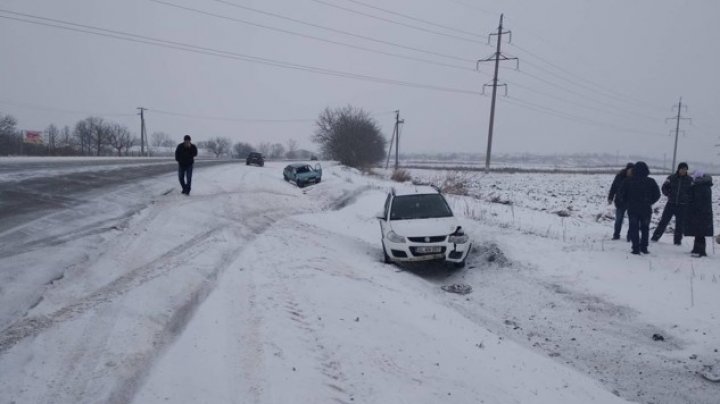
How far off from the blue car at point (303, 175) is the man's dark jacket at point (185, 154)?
43.4 ft

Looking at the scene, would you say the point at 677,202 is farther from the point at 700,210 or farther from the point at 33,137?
the point at 33,137

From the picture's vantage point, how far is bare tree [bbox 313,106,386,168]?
182 ft

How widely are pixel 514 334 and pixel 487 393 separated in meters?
2.18

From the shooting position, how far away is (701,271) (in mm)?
8375

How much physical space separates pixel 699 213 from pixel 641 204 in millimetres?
1061

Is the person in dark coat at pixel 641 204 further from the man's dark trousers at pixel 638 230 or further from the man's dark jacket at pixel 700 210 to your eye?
the man's dark jacket at pixel 700 210

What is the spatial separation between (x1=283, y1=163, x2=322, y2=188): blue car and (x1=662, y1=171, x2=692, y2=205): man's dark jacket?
66.1 ft

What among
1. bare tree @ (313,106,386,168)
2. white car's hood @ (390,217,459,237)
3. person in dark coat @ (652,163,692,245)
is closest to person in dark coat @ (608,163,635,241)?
person in dark coat @ (652,163,692,245)

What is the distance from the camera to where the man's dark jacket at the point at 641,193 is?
947 centimetres

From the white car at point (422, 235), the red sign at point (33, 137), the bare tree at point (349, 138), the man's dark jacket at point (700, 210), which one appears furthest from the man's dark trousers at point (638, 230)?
the red sign at point (33, 137)

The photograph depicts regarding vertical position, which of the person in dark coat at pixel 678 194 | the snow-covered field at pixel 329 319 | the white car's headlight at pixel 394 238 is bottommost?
the snow-covered field at pixel 329 319

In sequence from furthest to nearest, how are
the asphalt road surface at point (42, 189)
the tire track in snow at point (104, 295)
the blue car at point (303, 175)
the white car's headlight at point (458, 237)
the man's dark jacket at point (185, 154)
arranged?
the blue car at point (303, 175) → the man's dark jacket at point (185, 154) → the asphalt road surface at point (42, 189) → the white car's headlight at point (458, 237) → the tire track in snow at point (104, 295)

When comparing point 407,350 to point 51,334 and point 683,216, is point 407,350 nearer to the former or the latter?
point 51,334

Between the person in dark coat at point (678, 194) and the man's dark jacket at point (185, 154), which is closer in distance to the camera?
the person in dark coat at point (678, 194)
